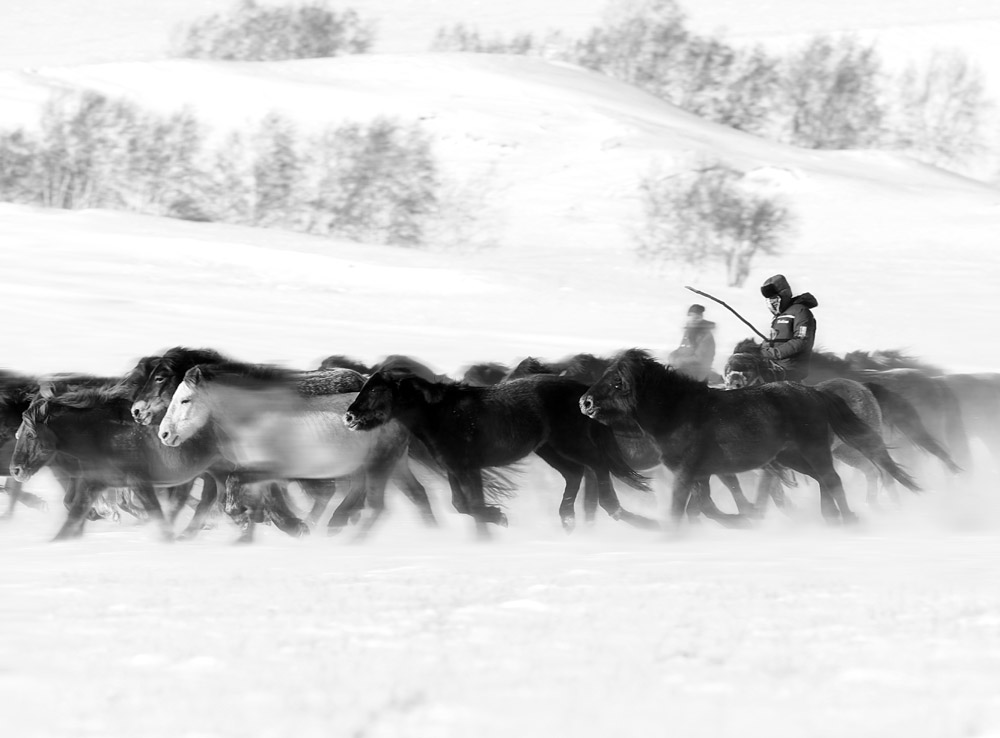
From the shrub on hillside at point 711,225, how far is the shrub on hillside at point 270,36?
6141 centimetres

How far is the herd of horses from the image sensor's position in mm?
9664

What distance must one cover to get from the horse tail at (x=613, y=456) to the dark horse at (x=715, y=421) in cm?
39

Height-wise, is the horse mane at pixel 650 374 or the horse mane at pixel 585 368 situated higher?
the horse mane at pixel 650 374

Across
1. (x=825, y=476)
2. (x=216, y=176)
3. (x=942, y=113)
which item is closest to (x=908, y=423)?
(x=825, y=476)

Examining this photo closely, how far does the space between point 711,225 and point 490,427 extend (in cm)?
4276

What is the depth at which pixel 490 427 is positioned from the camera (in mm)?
9750

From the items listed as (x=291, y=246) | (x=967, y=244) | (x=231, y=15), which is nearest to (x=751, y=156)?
(x=967, y=244)

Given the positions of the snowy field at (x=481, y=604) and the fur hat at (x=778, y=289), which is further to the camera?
the fur hat at (x=778, y=289)

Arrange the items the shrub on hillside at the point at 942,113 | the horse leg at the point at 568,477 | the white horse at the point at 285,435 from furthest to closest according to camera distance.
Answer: the shrub on hillside at the point at 942,113 < the horse leg at the point at 568,477 < the white horse at the point at 285,435

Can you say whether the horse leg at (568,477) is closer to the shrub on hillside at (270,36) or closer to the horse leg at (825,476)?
the horse leg at (825,476)

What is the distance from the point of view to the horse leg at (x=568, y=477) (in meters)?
10.2

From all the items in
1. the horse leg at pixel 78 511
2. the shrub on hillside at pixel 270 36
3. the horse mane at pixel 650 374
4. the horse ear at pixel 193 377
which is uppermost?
the horse mane at pixel 650 374

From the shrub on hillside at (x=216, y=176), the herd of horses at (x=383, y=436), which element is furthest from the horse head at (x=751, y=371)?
the shrub on hillside at (x=216, y=176)

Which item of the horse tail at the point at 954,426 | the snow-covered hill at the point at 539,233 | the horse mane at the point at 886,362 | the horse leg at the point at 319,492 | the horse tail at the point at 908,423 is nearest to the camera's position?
the horse leg at the point at 319,492
